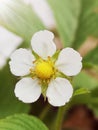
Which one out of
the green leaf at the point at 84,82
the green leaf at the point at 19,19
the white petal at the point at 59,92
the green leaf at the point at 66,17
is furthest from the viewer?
the green leaf at the point at 84,82

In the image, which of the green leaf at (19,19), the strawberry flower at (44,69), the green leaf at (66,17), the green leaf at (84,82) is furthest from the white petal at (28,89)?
the green leaf at (84,82)

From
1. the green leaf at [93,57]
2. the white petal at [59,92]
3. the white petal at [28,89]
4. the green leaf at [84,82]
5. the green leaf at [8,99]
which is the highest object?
the white petal at [28,89]

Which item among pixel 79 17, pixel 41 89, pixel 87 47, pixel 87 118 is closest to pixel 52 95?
pixel 41 89

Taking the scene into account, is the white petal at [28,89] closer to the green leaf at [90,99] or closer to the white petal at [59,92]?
the white petal at [59,92]

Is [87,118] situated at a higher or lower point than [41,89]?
lower

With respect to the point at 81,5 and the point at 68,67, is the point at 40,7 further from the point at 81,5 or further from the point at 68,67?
the point at 68,67

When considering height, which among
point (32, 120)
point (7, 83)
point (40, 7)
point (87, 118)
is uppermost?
point (32, 120)

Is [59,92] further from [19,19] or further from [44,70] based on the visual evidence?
[19,19]

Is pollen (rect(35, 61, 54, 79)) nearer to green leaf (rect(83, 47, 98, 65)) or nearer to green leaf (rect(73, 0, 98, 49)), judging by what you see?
Answer: green leaf (rect(83, 47, 98, 65))
